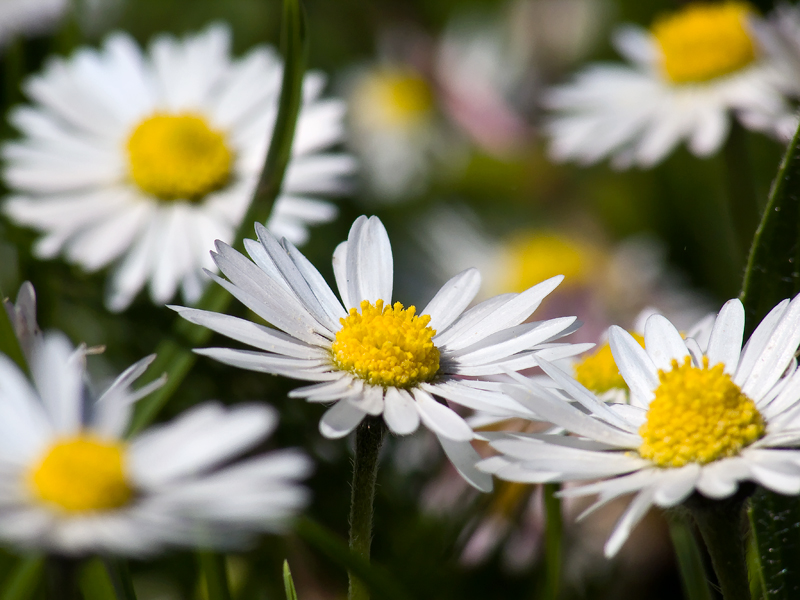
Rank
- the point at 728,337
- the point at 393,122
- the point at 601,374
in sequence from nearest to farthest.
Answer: the point at 728,337, the point at 601,374, the point at 393,122

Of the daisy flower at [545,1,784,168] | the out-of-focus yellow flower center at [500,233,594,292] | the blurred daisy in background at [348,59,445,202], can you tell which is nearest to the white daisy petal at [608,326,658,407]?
the daisy flower at [545,1,784,168]

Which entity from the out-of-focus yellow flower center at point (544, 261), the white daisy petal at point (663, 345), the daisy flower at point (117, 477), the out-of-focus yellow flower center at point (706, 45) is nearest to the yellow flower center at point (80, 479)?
the daisy flower at point (117, 477)

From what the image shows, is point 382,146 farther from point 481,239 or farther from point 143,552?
point 143,552

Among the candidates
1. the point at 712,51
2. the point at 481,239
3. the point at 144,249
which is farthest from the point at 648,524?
the point at 481,239

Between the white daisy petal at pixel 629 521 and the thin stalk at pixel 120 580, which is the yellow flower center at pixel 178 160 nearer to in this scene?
the thin stalk at pixel 120 580

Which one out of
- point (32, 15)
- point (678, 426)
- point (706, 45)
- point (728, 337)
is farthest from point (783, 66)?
point (32, 15)

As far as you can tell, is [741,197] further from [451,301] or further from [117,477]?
[117,477]
